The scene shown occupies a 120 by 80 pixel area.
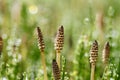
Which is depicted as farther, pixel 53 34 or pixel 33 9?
pixel 33 9

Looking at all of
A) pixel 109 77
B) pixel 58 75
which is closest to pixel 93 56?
pixel 58 75

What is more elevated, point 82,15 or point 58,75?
point 82,15

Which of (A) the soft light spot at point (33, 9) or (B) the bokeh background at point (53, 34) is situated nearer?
(B) the bokeh background at point (53, 34)

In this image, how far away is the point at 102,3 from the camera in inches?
174

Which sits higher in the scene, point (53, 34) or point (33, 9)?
point (33, 9)

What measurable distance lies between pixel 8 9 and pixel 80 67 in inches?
66.3

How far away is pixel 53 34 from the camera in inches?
127

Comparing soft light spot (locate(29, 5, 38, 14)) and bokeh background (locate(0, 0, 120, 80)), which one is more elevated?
soft light spot (locate(29, 5, 38, 14))

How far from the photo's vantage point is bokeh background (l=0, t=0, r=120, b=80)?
7.97 ft

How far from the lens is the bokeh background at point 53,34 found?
2.43m

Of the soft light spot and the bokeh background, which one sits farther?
the soft light spot

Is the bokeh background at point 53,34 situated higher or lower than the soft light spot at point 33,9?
lower

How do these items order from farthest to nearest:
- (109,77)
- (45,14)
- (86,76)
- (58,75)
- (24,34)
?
(45,14)
(24,34)
(86,76)
(109,77)
(58,75)

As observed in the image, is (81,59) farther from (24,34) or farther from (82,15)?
(82,15)
